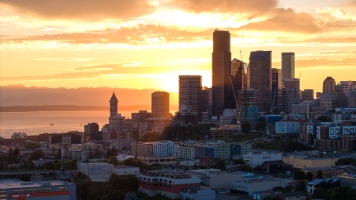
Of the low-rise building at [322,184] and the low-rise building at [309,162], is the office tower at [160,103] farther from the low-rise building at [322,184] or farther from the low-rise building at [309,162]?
the low-rise building at [322,184]

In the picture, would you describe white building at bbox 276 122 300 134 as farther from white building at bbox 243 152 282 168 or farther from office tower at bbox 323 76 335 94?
office tower at bbox 323 76 335 94

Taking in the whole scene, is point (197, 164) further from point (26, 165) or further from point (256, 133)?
point (256, 133)

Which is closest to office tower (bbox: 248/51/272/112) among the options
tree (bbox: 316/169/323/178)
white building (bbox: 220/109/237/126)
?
white building (bbox: 220/109/237/126)

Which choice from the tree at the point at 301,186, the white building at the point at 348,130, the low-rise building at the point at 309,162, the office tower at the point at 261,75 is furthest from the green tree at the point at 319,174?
the office tower at the point at 261,75

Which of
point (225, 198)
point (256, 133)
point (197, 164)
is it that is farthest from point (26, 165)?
point (256, 133)

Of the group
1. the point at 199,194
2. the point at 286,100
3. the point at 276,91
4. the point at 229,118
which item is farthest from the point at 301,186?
the point at 286,100

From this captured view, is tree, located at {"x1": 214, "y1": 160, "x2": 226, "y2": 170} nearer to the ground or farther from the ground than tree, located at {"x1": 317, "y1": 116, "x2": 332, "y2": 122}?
nearer to the ground

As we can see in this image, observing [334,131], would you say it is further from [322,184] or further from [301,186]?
[322,184]
